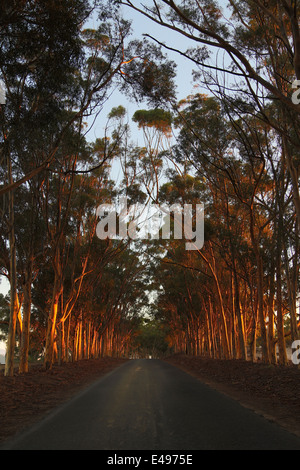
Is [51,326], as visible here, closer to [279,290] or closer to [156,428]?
[279,290]

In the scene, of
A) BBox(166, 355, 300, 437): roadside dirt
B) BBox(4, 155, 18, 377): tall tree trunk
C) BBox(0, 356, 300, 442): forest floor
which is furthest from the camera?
BBox(4, 155, 18, 377): tall tree trunk

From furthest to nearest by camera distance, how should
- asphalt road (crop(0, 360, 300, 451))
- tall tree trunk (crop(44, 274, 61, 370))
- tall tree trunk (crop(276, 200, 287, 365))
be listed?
1. tall tree trunk (crop(44, 274, 61, 370))
2. tall tree trunk (crop(276, 200, 287, 365))
3. asphalt road (crop(0, 360, 300, 451))

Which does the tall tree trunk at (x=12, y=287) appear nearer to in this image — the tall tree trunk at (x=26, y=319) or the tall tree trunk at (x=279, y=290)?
the tall tree trunk at (x=26, y=319)

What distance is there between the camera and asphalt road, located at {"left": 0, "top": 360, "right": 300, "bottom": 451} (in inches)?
213

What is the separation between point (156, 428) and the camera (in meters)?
6.57

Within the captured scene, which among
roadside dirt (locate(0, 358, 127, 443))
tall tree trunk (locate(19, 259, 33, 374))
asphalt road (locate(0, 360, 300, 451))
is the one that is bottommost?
roadside dirt (locate(0, 358, 127, 443))

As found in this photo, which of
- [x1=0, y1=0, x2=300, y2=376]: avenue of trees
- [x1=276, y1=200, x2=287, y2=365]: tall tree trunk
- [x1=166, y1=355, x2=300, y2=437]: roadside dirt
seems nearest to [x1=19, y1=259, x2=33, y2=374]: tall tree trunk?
[x1=0, y1=0, x2=300, y2=376]: avenue of trees

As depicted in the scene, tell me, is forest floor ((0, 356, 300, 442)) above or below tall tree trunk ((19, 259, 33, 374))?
below

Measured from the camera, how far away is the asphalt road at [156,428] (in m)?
5.41

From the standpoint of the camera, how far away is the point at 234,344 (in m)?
23.0

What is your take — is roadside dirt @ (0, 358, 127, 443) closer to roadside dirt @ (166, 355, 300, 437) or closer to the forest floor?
the forest floor

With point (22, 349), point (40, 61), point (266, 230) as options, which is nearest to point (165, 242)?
point (266, 230)

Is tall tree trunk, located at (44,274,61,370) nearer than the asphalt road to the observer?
No
